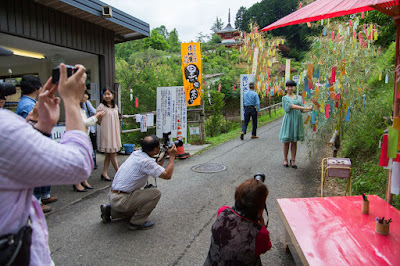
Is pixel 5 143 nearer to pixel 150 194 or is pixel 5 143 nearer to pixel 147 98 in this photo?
pixel 150 194

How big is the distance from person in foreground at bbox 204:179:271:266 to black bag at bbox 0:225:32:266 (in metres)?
1.29

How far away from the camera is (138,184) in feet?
11.7

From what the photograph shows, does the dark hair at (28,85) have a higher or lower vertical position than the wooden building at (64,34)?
lower

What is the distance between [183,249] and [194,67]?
665 centimetres

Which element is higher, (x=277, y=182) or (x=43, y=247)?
(x=43, y=247)

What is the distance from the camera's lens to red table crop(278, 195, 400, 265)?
6.54 feet

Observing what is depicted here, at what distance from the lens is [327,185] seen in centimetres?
500

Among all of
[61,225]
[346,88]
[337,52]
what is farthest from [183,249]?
[337,52]

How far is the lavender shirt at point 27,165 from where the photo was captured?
97cm

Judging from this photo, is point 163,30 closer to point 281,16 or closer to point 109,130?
point 281,16

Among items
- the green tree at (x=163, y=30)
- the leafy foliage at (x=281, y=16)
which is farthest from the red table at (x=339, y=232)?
the green tree at (x=163, y=30)

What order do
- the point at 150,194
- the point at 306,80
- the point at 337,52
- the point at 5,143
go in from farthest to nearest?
the point at 337,52, the point at 306,80, the point at 150,194, the point at 5,143

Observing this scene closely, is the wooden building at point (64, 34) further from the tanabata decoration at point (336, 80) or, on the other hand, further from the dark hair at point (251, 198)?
the dark hair at point (251, 198)

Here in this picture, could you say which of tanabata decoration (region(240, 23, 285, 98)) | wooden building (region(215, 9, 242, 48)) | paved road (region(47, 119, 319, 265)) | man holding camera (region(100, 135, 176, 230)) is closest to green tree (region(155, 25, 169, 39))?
wooden building (region(215, 9, 242, 48))
